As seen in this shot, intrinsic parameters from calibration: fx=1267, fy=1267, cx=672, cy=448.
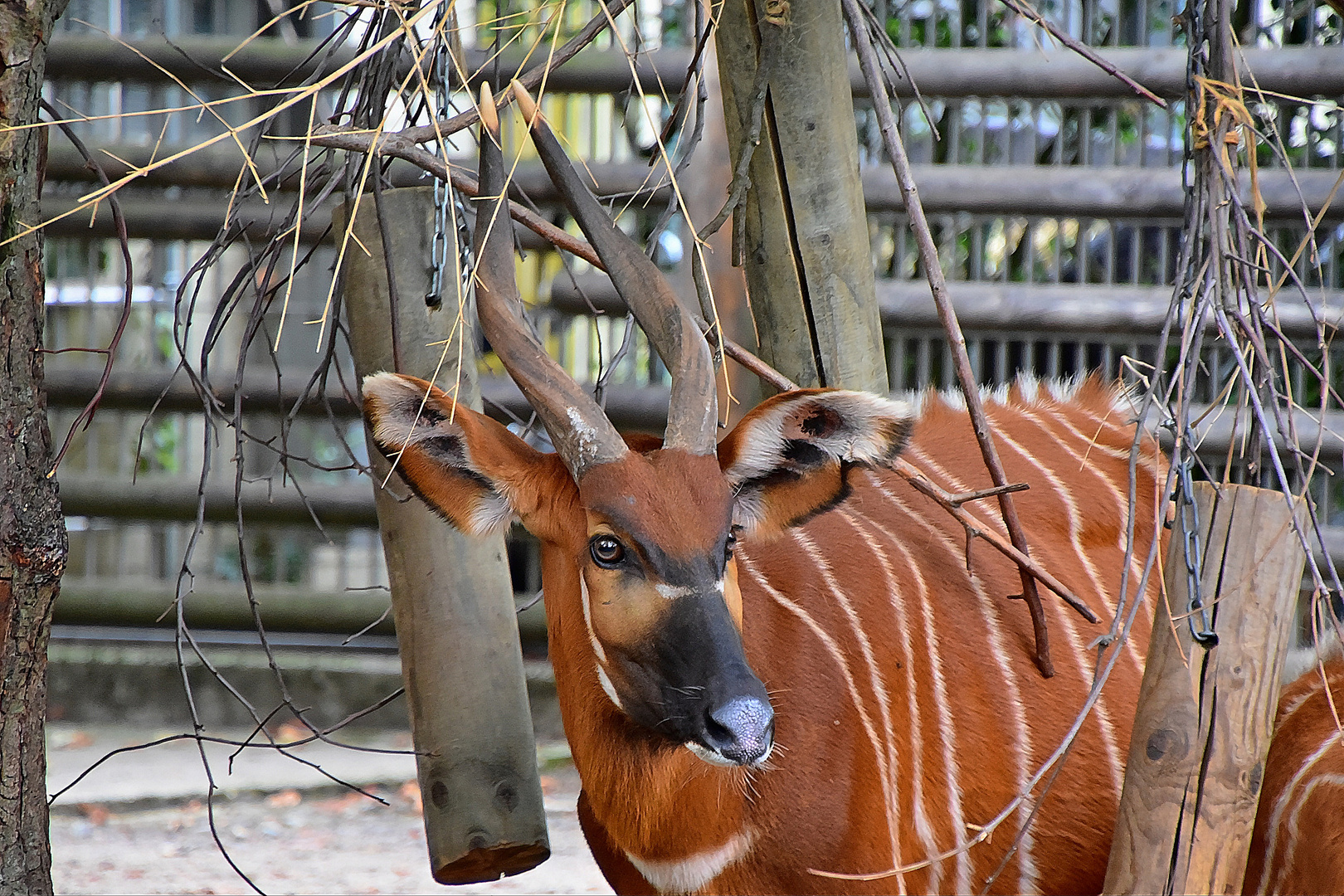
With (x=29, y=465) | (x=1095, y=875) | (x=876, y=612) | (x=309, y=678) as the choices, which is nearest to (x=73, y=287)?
(x=309, y=678)

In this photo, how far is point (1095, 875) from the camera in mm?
2811

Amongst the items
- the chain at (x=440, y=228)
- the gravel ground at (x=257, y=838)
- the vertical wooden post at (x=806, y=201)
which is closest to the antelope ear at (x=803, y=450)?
the vertical wooden post at (x=806, y=201)

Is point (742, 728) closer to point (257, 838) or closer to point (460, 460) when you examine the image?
point (460, 460)

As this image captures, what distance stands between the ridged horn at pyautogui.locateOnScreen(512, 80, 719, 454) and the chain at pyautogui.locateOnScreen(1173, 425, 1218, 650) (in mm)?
803

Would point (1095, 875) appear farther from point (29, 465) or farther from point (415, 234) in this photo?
point (29, 465)

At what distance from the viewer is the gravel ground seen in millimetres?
4098

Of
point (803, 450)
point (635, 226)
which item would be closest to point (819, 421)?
point (803, 450)

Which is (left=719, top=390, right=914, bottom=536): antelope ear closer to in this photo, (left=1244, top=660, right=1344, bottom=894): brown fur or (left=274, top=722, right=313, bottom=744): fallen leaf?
(left=1244, top=660, right=1344, bottom=894): brown fur

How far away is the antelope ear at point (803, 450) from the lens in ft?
7.66

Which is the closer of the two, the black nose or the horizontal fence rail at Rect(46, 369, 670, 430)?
the black nose

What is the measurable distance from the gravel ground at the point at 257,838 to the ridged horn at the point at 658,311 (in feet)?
7.70

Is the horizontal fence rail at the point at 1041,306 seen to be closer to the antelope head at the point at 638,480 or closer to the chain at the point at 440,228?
the chain at the point at 440,228

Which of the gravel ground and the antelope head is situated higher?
the antelope head

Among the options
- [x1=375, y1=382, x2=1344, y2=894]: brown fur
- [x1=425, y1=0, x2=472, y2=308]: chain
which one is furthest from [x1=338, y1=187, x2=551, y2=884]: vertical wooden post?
[x1=375, y1=382, x2=1344, y2=894]: brown fur
